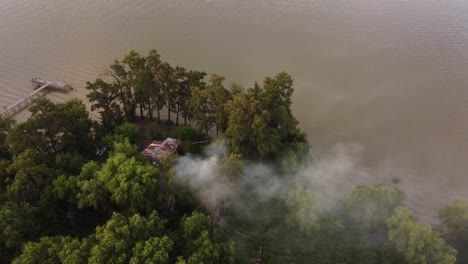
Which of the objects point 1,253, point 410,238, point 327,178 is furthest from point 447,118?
point 1,253

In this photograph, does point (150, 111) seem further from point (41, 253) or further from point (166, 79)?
point (41, 253)

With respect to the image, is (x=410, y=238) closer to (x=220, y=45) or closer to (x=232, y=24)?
(x=220, y=45)

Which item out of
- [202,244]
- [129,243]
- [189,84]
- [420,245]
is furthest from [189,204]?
[420,245]

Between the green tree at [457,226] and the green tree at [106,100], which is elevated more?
the green tree at [106,100]

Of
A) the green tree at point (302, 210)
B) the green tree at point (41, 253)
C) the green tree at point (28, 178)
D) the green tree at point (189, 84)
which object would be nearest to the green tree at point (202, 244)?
the green tree at point (302, 210)

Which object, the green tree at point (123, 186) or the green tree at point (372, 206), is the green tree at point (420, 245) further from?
the green tree at point (123, 186)

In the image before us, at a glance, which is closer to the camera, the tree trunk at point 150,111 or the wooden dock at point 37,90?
the tree trunk at point 150,111

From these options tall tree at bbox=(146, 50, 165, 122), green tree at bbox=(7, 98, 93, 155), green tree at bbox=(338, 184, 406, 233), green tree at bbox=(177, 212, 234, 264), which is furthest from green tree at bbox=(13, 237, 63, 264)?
green tree at bbox=(338, 184, 406, 233)
